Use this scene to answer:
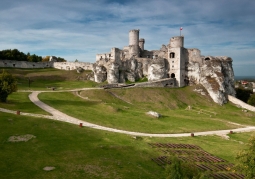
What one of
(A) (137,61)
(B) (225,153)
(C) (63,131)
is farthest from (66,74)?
(B) (225,153)

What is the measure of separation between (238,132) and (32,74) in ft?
203

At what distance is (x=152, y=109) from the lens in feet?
177

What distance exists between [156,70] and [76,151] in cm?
5311

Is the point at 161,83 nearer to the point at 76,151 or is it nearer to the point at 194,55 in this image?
the point at 194,55

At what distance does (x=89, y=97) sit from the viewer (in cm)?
5200

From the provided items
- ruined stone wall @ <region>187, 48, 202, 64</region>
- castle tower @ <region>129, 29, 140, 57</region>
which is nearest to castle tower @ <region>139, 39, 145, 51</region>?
castle tower @ <region>129, 29, 140, 57</region>

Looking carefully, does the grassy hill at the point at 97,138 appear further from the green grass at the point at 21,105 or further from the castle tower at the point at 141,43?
the castle tower at the point at 141,43

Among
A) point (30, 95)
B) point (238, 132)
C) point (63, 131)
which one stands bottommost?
point (238, 132)

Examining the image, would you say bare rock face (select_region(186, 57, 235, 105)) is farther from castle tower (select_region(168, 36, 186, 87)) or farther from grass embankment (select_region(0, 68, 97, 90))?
grass embankment (select_region(0, 68, 97, 90))

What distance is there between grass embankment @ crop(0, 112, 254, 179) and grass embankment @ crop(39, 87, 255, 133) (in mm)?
6530

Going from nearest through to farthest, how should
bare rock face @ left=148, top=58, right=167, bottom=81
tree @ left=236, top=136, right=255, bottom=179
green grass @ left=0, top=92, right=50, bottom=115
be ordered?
tree @ left=236, top=136, right=255, bottom=179 < green grass @ left=0, top=92, right=50, bottom=115 < bare rock face @ left=148, top=58, right=167, bottom=81

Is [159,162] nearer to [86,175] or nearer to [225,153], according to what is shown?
[86,175]

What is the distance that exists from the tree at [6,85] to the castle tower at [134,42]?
46655mm

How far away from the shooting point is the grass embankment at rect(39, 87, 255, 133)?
126 ft
